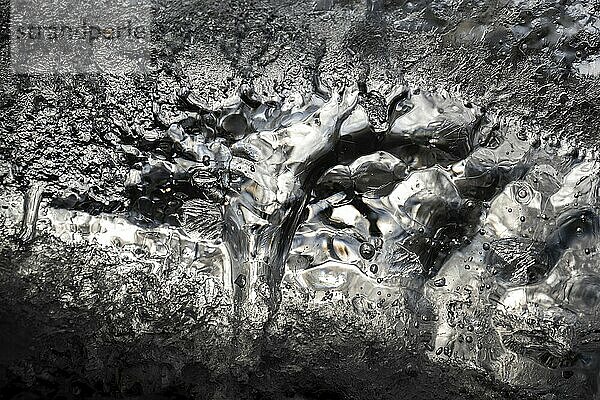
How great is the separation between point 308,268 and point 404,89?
13.8 inches

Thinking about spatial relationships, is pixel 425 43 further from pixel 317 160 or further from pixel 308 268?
pixel 308 268

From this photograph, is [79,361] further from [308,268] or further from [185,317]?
[308,268]

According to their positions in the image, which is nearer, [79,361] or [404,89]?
[79,361]

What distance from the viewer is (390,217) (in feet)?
3.30

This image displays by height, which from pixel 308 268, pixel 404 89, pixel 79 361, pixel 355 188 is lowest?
pixel 79 361

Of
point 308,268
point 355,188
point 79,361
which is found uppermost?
point 355,188

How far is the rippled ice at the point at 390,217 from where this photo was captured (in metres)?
0.97

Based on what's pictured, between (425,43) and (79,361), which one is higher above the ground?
(425,43)

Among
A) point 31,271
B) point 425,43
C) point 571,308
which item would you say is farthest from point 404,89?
point 31,271

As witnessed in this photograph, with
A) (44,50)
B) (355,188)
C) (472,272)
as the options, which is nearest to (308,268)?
(355,188)

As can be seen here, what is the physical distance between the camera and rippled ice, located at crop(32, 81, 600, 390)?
97cm

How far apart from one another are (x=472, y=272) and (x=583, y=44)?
452mm

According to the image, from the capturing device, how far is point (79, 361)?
3.01 feet

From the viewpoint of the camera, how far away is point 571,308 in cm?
98
